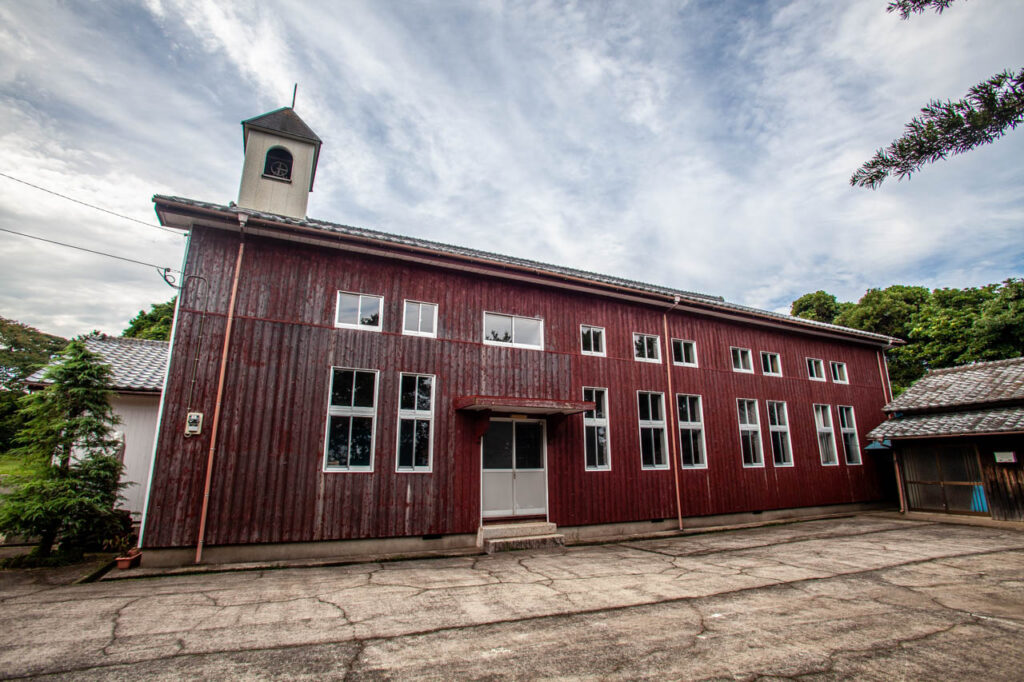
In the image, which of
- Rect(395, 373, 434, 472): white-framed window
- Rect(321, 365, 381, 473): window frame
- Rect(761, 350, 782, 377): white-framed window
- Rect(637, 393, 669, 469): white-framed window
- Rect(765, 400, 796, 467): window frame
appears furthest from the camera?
Rect(761, 350, 782, 377): white-framed window

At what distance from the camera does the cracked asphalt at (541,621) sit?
3719 millimetres

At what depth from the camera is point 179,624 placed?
4.72 meters

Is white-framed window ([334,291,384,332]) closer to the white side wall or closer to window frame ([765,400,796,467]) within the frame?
the white side wall

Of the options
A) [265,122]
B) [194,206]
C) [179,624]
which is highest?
[265,122]

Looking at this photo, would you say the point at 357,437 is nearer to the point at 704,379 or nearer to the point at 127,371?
the point at 127,371

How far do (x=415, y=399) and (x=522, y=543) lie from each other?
3.49 m

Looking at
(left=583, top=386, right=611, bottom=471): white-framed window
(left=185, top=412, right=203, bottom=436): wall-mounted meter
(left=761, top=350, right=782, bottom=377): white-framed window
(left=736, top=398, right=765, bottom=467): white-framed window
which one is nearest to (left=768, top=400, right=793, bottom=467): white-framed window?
(left=736, top=398, right=765, bottom=467): white-framed window

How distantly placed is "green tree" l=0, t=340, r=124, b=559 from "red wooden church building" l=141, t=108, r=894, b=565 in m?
1.43

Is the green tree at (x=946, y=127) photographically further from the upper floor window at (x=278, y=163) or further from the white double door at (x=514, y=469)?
the upper floor window at (x=278, y=163)

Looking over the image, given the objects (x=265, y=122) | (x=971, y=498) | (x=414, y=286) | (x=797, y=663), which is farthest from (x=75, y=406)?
(x=971, y=498)

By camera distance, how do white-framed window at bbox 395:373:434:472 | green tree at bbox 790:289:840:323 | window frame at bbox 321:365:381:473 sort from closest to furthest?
window frame at bbox 321:365:381:473 → white-framed window at bbox 395:373:434:472 → green tree at bbox 790:289:840:323

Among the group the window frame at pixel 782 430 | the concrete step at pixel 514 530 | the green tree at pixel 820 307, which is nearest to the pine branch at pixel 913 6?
the concrete step at pixel 514 530

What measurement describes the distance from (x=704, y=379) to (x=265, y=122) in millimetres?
13600

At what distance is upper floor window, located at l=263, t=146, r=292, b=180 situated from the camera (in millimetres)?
11945
